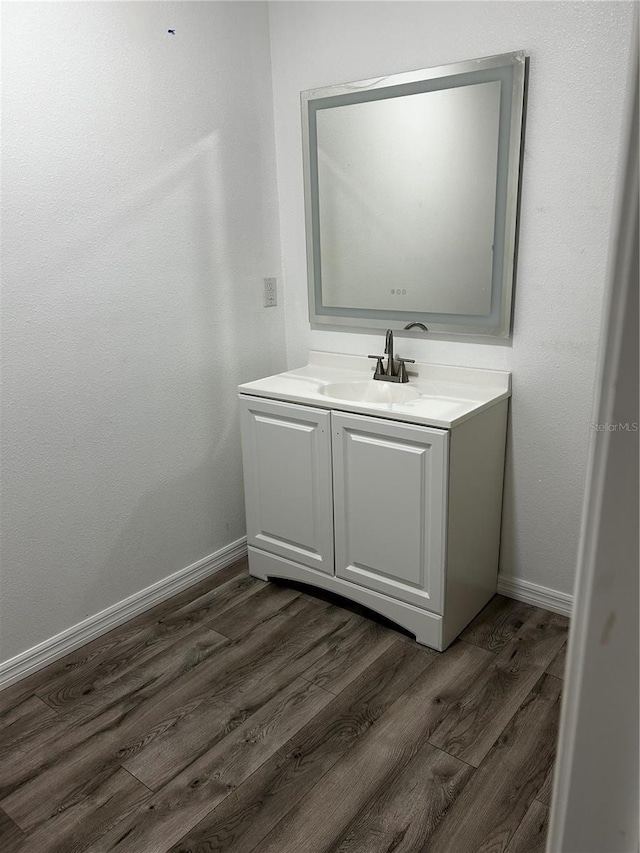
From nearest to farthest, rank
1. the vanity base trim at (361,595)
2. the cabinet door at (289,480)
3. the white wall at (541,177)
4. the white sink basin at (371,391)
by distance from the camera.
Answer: the white wall at (541,177) < the vanity base trim at (361,595) < the cabinet door at (289,480) < the white sink basin at (371,391)

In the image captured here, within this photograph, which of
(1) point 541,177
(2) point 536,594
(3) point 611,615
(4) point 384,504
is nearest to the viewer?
(3) point 611,615

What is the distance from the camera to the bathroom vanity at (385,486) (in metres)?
2.08

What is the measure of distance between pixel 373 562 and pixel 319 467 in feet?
1.23

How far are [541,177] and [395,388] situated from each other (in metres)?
0.85

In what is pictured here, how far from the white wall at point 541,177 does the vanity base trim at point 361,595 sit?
0.47 meters

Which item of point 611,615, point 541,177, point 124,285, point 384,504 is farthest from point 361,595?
point 611,615

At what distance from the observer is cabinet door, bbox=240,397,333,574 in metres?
2.33

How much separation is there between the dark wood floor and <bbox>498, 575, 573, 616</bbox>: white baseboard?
33 millimetres

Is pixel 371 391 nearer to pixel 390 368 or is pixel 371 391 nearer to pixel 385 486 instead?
pixel 390 368

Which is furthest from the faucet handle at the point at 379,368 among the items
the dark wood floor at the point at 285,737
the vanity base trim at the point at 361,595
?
A: the dark wood floor at the point at 285,737

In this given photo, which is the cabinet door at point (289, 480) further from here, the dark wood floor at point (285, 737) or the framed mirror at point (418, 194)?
the framed mirror at point (418, 194)

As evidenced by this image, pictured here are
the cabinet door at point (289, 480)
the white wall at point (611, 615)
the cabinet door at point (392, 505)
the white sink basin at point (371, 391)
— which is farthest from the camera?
the white sink basin at point (371, 391)

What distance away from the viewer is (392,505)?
216 centimetres

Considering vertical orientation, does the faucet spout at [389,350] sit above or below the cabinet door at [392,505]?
above
